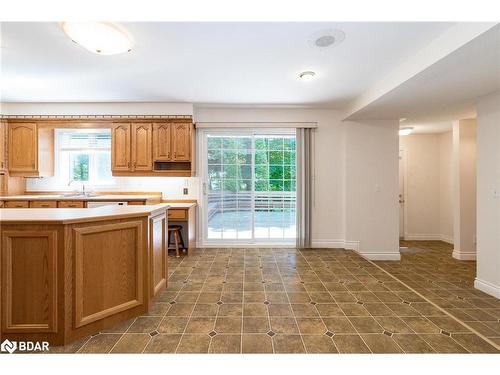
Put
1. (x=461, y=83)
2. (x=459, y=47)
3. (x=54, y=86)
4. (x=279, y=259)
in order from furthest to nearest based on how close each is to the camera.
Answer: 1. (x=279, y=259)
2. (x=54, y=86)
3. (x=461, y=83)
4. (x=459, y=47)

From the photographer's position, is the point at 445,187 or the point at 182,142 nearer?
the point at 182,142

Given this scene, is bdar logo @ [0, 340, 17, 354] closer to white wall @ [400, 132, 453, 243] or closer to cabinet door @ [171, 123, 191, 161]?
cabinet door @ [171, 123, 191, 161]

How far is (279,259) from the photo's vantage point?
12.9 ft

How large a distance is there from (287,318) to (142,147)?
355cm

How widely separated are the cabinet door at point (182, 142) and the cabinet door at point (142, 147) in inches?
16.3

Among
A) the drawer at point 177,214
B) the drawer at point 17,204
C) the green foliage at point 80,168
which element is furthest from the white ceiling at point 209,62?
the drawer at point 177,214

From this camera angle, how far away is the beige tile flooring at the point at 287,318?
1819 millimetres

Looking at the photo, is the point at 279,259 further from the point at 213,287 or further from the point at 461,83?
the point at 461,83

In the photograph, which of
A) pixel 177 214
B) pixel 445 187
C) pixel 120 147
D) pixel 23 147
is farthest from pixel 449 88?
pixel 23 147

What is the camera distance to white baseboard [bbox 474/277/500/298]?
2.87m

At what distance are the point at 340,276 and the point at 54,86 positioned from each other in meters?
4.77

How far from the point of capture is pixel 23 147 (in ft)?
13.9

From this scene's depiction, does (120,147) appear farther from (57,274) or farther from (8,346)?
(8,346)
